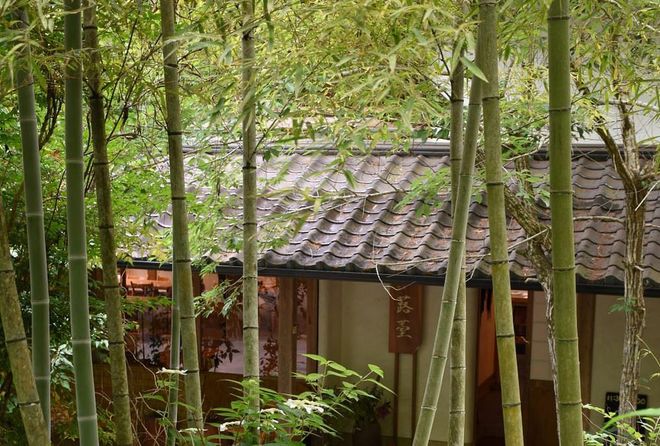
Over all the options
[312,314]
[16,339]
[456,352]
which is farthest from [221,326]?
[16,339]

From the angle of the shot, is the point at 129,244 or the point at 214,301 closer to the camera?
the point at 129,244

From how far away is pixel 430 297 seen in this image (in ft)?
24.8

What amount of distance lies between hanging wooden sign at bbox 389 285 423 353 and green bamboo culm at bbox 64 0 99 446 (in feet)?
16.8

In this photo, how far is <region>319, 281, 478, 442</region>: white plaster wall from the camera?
7574mm

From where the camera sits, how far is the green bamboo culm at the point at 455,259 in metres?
2.57

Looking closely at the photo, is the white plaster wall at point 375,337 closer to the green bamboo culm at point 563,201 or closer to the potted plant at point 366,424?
the potted plant at point 366,424

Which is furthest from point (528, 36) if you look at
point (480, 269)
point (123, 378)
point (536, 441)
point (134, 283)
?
point (134, 283)

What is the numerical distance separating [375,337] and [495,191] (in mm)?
5796

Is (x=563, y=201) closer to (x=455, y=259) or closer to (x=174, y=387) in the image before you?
(x=455, y=259)

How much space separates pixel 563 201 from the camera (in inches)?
79.8

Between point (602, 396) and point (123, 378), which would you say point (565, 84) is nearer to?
point (123, 378)

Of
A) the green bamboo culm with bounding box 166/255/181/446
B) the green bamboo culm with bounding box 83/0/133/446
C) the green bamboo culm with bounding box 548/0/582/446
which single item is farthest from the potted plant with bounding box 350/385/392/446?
the green bamboo culm with bounding box 548/0/582/446

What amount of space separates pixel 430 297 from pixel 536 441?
156cm

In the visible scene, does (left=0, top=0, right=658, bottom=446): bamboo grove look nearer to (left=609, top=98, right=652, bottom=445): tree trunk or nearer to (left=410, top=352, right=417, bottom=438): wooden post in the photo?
(left=609, top=98, right=652, bottom=445): tree trunk
